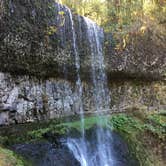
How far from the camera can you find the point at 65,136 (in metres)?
7.44

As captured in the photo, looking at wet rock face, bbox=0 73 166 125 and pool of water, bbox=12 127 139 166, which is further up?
wet rock face, bbox=0 73 166 125

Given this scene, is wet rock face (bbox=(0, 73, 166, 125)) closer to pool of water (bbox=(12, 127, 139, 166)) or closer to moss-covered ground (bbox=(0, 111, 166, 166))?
moss-covered ground (bbox=(0, 111, 166, 166))

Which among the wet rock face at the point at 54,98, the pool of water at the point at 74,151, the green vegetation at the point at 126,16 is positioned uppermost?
the green vegetation at the point at 126,16

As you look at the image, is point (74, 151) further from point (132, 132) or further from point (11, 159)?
point (132, 132)

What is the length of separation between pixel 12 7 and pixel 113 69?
4690 mm

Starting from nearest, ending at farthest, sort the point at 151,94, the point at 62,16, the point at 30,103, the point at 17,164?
the point at 17,164 → the point at 30,103 → the point at 62,16 → the point at 151,94

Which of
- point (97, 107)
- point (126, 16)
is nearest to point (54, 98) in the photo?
point (97, 107)

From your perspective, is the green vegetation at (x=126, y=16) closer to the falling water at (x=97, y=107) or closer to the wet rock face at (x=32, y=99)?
the falling water at (x=97, y=107)

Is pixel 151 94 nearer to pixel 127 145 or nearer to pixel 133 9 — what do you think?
pixel 133 9

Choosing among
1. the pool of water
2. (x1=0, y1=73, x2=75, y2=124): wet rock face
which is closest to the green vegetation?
(x1=0, y1=73, x2=75, y2=124): wet rock face

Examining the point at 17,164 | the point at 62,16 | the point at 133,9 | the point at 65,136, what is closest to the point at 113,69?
the point at 62,16

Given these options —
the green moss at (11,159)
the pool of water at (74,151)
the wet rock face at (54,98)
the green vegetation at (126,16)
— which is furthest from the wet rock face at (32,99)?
the green vegetation at (126,16)

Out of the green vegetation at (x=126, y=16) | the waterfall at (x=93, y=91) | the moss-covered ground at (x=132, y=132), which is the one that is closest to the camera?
the moss-covered ground at (x=132, y=132)

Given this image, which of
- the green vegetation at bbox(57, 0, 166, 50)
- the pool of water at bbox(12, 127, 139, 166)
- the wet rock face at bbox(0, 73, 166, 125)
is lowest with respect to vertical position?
the pool of water at bbox(12, 127, 139, 166)
